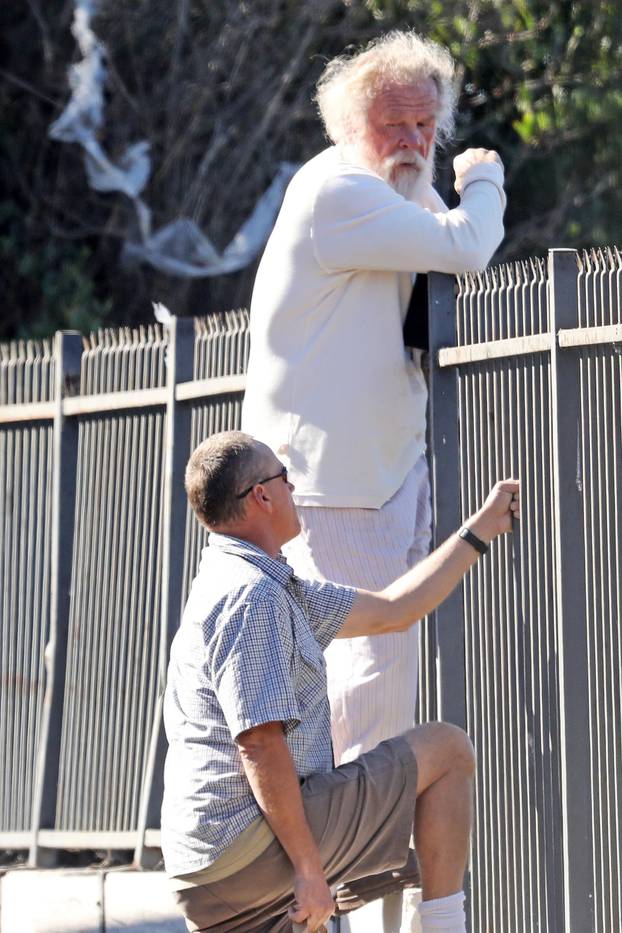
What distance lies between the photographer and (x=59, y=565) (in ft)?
20.0

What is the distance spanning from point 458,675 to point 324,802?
1.11 meters

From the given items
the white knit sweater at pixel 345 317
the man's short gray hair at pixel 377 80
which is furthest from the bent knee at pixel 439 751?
the man's short gray hair at pixel 377 80

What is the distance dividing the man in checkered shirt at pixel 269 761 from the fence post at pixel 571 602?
0.55m

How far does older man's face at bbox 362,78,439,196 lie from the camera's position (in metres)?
4.07

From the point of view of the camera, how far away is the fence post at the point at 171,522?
18.1ft

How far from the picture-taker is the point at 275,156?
1109 centimetres

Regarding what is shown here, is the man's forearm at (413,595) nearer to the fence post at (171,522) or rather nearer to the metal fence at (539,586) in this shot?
the metal fence at (539,586)

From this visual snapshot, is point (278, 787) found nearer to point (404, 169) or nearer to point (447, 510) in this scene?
point (447, 510)

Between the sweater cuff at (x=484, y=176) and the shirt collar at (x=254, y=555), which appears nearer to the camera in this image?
the shirt collar at (x=254, y=555)

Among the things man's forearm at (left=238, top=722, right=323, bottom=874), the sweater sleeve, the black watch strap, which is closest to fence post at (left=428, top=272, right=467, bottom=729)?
the sweater sleeve

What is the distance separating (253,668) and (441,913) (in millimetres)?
696

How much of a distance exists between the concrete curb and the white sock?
6.30 feet

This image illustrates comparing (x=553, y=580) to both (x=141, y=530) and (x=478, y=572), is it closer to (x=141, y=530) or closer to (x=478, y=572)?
(x=478, y=572)

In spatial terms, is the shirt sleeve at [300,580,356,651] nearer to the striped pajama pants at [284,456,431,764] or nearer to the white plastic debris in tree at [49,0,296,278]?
the striped pajama pants at [284,456,431,764]
